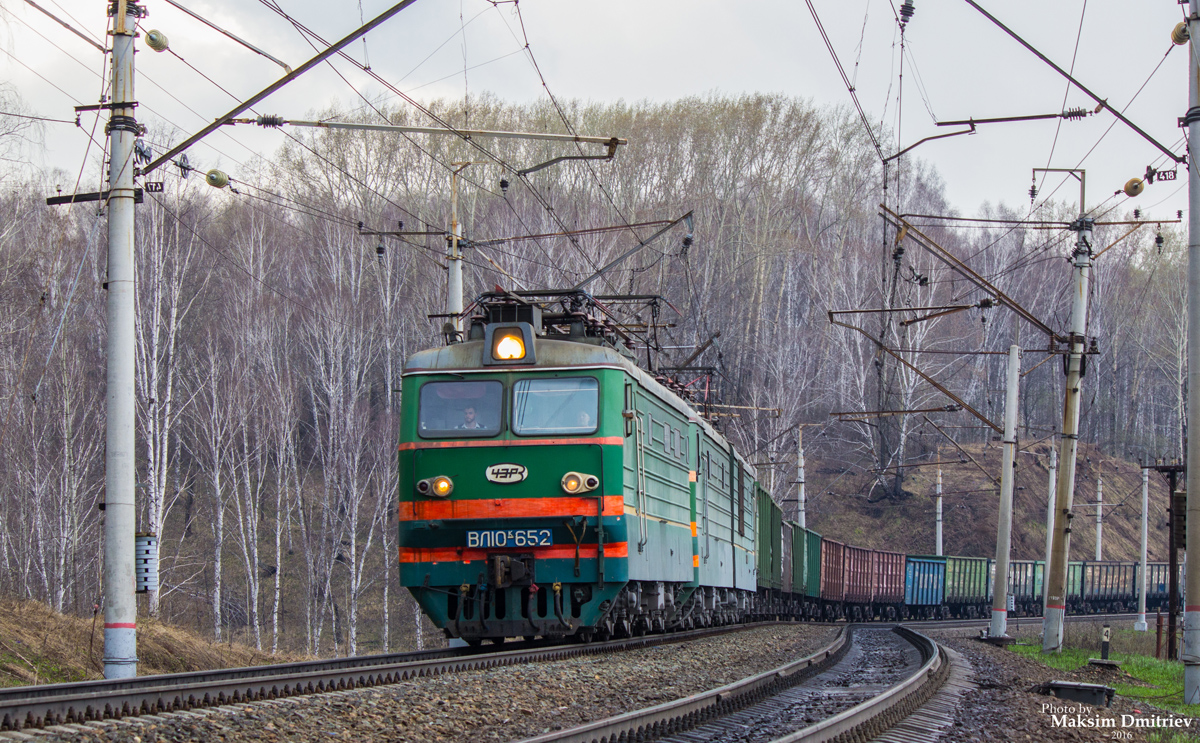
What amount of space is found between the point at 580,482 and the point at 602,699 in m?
3.11

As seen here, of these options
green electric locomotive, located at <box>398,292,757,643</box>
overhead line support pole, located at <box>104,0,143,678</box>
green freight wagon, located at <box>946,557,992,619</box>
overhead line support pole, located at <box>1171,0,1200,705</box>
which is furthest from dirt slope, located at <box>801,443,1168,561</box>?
overhead line support pole, located at <box>104,0,143,678</box>

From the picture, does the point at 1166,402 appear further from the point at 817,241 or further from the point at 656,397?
the point at 656,397

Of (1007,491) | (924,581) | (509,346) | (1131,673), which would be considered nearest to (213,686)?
(509,346)

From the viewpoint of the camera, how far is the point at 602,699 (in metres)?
8.18

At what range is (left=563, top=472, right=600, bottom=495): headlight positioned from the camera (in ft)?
36.0

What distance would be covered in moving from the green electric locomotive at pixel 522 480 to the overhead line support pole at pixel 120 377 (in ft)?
8.32

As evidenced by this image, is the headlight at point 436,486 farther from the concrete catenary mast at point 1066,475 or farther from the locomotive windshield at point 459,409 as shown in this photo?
the concrete catenary mast at point 1066,475

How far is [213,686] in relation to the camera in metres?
7.16

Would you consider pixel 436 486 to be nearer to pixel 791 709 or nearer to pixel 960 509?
pixel 791 709

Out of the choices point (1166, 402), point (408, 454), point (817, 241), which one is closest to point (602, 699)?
point (408, 454)

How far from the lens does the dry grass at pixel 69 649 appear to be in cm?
1091

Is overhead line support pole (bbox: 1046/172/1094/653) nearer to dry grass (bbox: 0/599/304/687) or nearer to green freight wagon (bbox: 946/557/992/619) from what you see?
dry grass (bbox: 0/599/304/687)

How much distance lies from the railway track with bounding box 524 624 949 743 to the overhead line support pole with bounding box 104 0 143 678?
495 cm

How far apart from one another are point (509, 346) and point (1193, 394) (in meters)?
7.12
